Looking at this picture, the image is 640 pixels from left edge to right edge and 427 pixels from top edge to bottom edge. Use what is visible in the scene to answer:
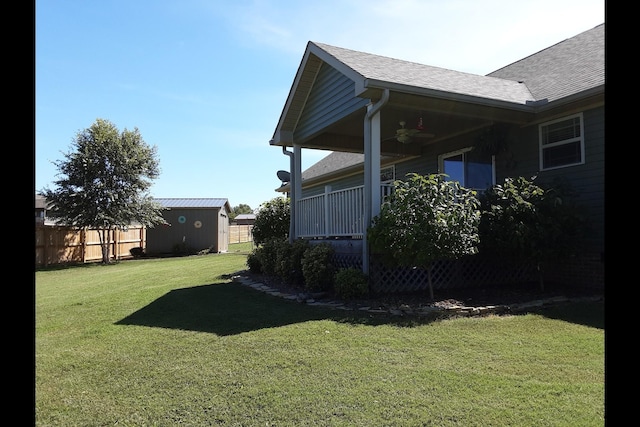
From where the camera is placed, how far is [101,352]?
4359mm

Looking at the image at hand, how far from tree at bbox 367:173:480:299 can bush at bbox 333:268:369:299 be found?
584mm

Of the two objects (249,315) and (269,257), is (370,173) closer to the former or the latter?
(249,315)

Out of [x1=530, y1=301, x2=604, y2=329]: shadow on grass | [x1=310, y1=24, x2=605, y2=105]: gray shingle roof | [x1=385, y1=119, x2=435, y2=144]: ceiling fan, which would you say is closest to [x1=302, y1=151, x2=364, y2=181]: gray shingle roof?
[x1=385, y1=119, x2=435, y2=144]: ceiling fan

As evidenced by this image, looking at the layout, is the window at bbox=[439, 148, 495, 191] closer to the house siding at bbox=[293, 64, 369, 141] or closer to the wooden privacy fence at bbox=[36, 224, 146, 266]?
the house siding at bbox=[293, 64, 369, 141]

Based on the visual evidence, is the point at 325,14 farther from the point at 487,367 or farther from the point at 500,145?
the point at 487,367

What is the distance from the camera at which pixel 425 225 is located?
20.0 feet

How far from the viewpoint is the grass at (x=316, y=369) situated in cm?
284

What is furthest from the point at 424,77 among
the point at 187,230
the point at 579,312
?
the point at 187,230

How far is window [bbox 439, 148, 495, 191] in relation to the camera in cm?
927

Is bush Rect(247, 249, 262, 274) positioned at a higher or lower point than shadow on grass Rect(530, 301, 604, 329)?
higher
